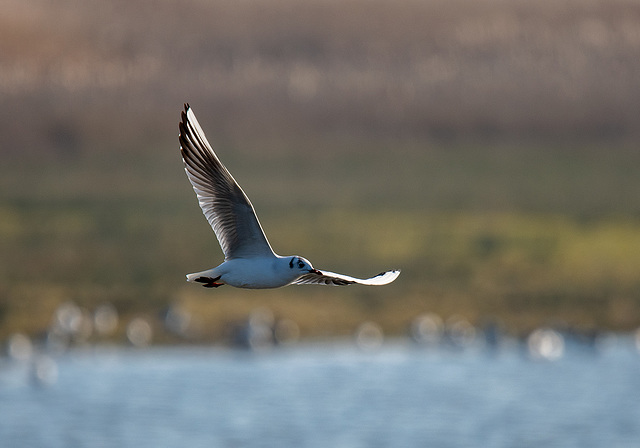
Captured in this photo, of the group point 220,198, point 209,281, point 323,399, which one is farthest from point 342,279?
point 323,399

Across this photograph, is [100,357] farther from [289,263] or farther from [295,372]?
[289,263]

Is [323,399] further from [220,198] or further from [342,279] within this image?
[342,279]

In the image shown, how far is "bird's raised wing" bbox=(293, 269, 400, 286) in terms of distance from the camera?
10.9 meters

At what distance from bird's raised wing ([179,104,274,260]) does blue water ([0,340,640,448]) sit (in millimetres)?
15544

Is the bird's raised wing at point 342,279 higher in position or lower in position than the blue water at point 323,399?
lower

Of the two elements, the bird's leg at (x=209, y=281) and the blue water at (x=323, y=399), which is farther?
the blue water at (x=323, y=399)

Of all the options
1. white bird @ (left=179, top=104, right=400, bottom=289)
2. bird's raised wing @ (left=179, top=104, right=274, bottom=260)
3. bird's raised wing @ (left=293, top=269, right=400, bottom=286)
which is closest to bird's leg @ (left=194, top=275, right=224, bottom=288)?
white bird @ (left=179, top=104, right=400, bottom=289)

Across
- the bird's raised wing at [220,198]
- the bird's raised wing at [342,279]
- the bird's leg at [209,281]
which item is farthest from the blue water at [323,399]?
the bird's leg at [209,281]

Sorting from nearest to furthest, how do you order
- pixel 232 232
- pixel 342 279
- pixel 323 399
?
pixel 342 279, pixel 232 232, pixel 323 399

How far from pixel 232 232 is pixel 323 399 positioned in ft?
68.7

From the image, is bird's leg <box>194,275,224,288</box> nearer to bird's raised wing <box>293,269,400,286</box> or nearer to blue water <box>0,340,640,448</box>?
bird's raised wing <box>293,269,400,286</box>

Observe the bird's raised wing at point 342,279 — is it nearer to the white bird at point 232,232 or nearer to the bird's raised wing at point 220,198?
the white bird at point 232,232

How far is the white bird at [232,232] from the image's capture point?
11.0 m

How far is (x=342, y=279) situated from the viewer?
439 inches
